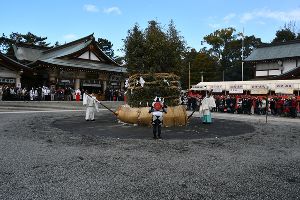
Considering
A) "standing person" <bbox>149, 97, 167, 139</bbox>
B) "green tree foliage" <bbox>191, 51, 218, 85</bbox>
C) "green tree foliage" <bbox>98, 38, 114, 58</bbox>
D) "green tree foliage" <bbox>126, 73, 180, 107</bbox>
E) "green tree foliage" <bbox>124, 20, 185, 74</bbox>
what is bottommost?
"standing person" <bbox>149, 97, 167, 139</bbox>

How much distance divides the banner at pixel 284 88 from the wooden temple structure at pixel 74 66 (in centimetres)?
1822

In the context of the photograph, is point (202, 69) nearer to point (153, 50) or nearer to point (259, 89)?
point (259, 89)

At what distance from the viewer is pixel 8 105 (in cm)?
2359

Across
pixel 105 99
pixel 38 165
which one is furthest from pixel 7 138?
pixel 105 99

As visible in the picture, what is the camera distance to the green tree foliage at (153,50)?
53.6ft

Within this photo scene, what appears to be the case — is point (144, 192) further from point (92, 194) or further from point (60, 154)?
point (60, 154)

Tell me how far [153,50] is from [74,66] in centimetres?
1914

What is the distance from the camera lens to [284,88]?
2488cm

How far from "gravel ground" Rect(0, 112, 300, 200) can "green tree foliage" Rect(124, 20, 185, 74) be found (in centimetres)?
591

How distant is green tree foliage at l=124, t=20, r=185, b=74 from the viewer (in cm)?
1634

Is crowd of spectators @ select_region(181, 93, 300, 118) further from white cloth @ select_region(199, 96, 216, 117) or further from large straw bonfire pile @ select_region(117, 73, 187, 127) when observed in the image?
large straw bonfire pile @ select_region(117, 73, 187, 127)

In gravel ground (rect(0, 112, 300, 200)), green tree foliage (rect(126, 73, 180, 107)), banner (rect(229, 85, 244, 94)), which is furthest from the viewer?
banner (rect(229, 85, 244, 94))

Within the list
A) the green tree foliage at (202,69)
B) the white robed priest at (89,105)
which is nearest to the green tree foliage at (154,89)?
the white robed priest at (89,105)

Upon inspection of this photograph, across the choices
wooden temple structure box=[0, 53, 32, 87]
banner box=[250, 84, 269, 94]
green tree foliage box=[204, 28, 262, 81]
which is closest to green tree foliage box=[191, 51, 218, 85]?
green tree foliage box=[204, 28, 262, 81]
